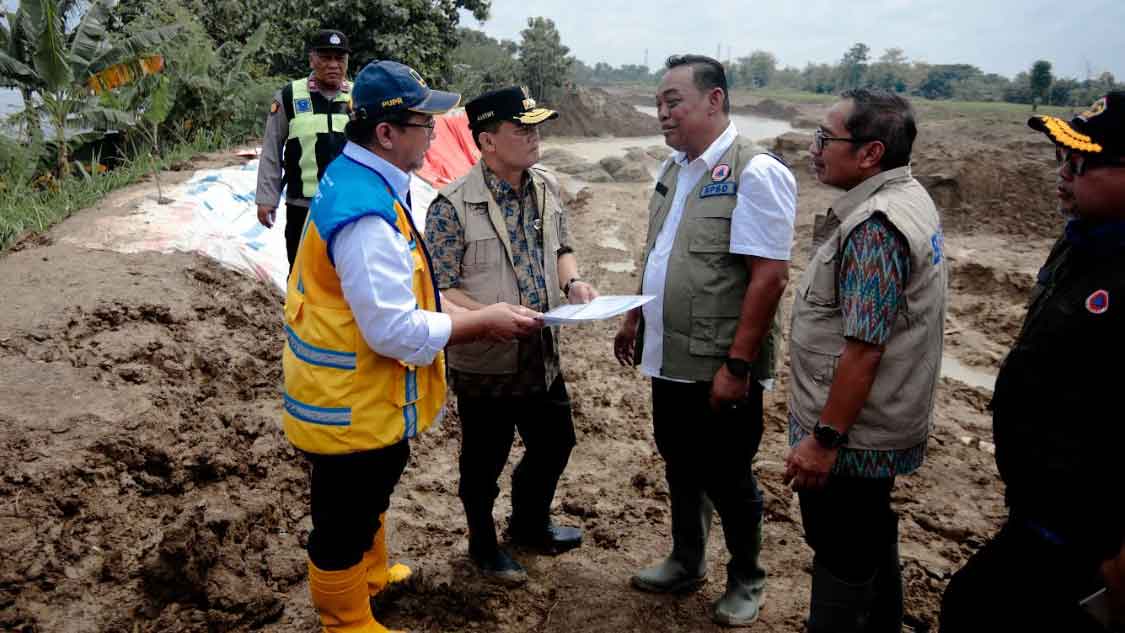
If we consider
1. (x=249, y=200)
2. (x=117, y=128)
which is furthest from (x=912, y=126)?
(x=117, y=128)

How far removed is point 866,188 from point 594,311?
2.88ft

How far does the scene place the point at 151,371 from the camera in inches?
157

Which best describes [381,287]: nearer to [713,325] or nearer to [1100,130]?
[713,325]

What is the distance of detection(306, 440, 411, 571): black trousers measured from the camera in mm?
2289

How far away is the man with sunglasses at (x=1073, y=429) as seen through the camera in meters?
1.59

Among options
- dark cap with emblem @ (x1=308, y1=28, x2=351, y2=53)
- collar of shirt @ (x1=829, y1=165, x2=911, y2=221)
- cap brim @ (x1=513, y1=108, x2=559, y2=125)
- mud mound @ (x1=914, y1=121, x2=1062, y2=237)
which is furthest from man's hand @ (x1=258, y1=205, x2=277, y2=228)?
mud mound @ (x1=914, y1=121, x2=1062, y2=237)

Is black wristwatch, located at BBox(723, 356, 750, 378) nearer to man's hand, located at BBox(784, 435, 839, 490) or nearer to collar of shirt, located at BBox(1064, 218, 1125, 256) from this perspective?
man's hand, located at BBox(784, 435, 839, 490)

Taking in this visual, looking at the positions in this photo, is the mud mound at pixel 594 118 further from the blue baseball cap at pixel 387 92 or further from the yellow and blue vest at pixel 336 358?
the yellow and blue vest at pixel 336 358

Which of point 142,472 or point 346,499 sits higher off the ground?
point 346,499

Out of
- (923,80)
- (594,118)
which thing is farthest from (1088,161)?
(923,80)

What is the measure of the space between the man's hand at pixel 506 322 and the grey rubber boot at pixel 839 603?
117 centimetres

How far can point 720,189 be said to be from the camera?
2566 millimetres

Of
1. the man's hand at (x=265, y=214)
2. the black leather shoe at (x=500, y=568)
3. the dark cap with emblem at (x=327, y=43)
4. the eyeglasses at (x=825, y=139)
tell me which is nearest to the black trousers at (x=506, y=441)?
the black leather shoe at (x=500, y=568)

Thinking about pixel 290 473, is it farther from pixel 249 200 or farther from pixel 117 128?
pixel 117 128
